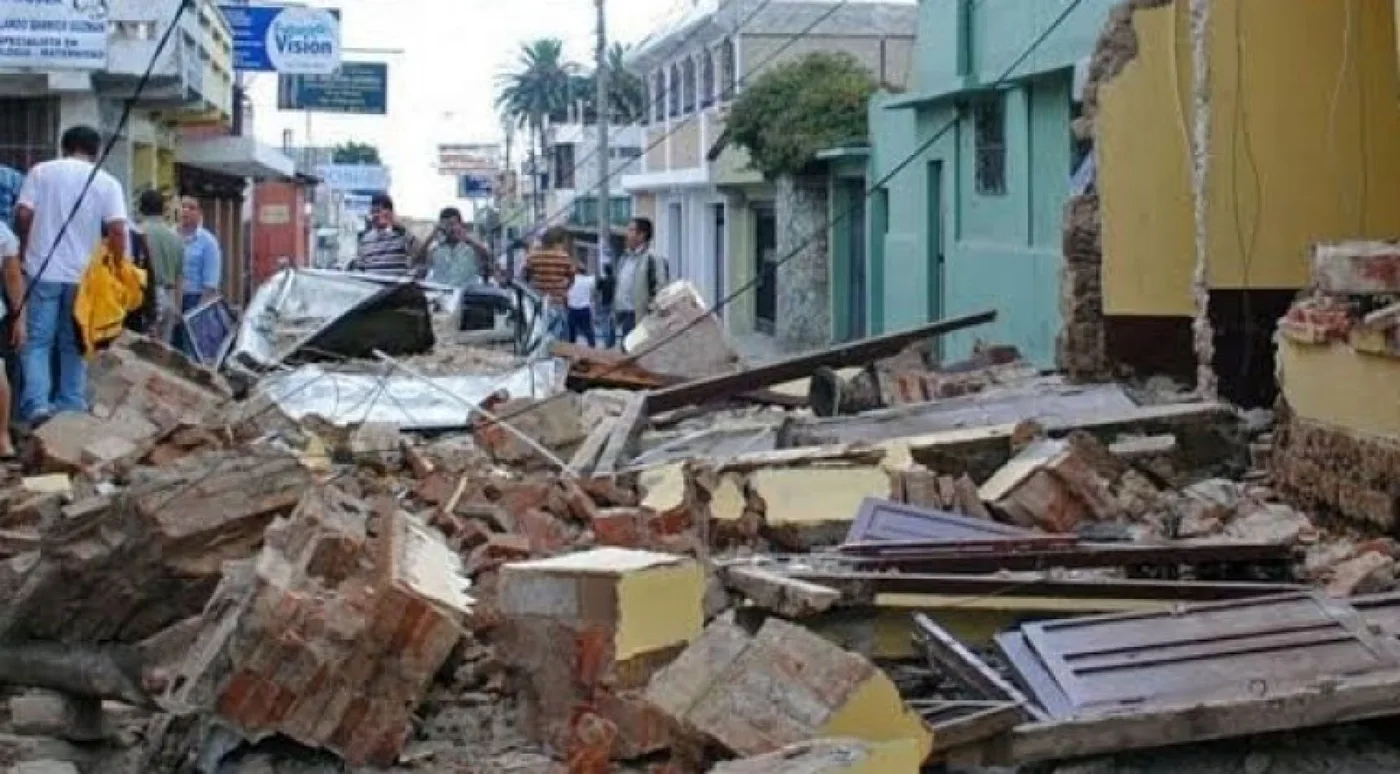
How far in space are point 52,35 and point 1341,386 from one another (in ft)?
45.3

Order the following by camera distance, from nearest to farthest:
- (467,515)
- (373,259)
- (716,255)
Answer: (467,515)
(373,259)
(716,255)

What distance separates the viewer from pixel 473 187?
87.6 meters

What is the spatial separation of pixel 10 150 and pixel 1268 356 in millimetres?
13260

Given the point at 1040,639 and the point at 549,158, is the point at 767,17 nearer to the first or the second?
the point at 1040,639

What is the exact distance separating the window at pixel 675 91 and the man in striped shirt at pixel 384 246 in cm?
2721

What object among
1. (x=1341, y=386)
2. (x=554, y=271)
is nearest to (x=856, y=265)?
(x=554, y=271)

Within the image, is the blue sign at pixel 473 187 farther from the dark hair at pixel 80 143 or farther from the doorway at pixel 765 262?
the dark hair at pixel 80 143

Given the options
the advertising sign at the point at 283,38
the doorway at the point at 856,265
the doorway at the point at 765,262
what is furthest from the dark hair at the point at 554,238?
the doorway at the point at 765,262

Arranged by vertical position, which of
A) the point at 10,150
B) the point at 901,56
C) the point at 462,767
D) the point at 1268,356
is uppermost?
the point at 901,56

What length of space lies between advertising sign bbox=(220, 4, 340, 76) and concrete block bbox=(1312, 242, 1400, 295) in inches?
976

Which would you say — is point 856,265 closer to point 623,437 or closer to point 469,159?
point 623,437

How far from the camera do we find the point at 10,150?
19.9m

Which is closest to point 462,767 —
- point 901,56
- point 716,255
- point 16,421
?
point 16,421

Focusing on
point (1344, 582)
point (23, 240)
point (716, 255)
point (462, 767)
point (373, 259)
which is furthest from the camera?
point (716, 255)
